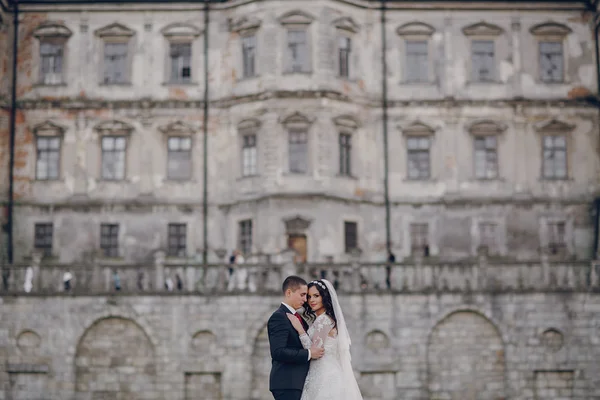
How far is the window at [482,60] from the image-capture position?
159 ft

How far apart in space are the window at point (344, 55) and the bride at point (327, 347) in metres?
31.3

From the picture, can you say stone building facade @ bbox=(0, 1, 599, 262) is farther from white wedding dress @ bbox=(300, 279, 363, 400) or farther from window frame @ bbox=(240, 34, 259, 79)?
white wedding dress @ bbox=(300, 279, 363, 400)

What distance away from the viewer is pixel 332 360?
1641 cm

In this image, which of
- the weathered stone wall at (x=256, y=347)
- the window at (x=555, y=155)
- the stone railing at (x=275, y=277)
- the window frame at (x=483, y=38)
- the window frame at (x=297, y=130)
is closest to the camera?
the weathered stone wall at (x=256, y=347)

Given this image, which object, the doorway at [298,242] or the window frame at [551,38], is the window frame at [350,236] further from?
the window frame at [551,38]

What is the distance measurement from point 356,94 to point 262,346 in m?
12.4

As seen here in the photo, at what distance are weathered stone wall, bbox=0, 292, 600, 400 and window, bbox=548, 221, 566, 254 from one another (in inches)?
278

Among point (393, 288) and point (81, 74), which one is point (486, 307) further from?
point (81, 74)

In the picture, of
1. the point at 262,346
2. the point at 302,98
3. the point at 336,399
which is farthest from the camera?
the point at 302,98

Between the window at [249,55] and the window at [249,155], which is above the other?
the window at [249,55]

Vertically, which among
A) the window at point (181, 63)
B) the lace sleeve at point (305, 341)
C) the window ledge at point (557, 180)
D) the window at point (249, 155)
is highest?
the window at point (181, 63)

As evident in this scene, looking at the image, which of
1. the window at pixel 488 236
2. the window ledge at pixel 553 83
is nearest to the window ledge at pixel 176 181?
the window at pixel 488 236

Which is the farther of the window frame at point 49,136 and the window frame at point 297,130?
the window frame at point 49,136

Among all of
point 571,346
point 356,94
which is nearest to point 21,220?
point 356,94
